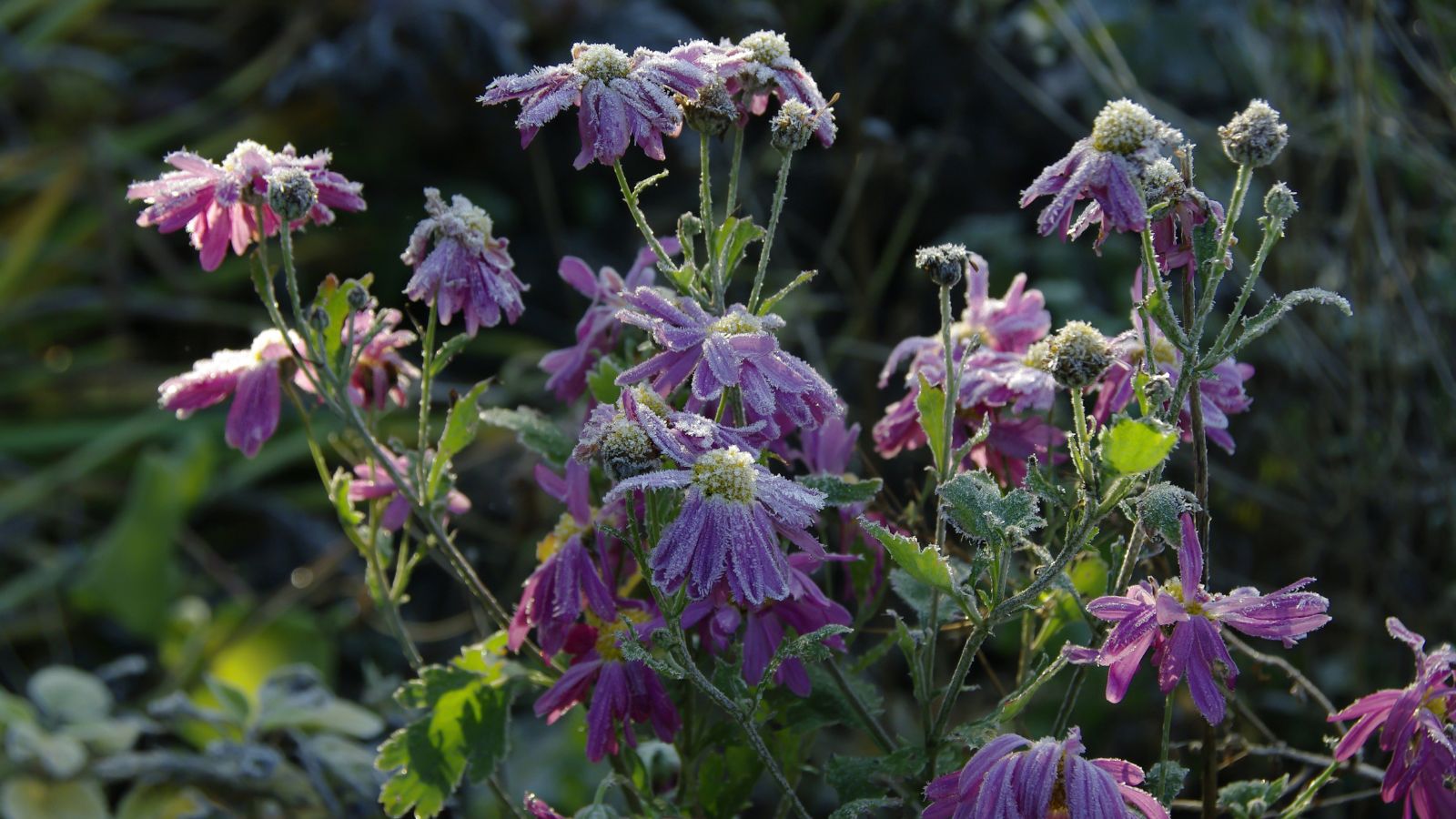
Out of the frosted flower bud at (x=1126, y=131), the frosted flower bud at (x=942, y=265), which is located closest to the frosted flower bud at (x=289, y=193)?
the frosted flower bud at (x=942, y=265)

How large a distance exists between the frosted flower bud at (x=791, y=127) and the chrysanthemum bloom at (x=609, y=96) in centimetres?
5

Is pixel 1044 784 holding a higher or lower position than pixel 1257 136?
lower

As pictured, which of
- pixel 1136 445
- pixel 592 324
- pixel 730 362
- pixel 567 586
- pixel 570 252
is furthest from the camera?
pixel 570 252

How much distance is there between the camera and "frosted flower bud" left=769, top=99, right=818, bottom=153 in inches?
33.3

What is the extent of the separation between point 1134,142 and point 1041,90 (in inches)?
70.9

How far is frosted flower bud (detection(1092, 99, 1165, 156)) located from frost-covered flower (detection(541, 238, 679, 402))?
313mm

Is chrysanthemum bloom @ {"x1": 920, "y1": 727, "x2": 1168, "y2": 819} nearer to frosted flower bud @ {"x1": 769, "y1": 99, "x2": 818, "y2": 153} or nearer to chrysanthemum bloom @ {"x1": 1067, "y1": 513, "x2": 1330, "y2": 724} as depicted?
chrysanthemum bloom @ {"x1": 1067, "y1": 513, "x2": 1330, "y2": 724}

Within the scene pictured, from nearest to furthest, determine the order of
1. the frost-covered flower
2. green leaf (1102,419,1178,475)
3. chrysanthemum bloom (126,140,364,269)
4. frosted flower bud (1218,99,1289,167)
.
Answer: green leaf (1102,419,1178,475)
frosted flower bud (1218,99,1289,167)
chrysanthemum bloom (126,140,364,269)
the frost-covered flower

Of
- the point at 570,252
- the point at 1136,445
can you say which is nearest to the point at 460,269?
the point at 1136,445

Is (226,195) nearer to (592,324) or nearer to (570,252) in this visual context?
(592,324)

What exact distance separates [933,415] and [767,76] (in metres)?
0.23

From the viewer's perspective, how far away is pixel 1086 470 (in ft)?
2.45

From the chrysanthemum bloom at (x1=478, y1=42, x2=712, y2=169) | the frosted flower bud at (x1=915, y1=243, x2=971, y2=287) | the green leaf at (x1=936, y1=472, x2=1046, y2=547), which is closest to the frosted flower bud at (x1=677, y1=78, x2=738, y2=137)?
the chrysanthemum bloom at (x1=478, y1=42, x2=712, y2=169)

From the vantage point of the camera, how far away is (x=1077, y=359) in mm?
771
